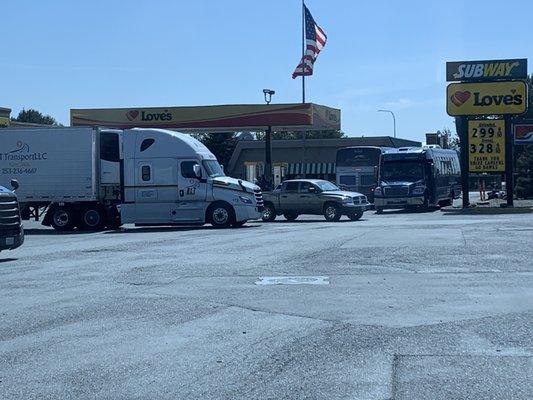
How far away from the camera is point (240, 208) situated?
30.1m

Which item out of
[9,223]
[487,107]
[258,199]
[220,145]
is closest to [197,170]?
[258,199]

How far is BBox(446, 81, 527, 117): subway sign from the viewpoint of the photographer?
38969mm

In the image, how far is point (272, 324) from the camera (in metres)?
10.4

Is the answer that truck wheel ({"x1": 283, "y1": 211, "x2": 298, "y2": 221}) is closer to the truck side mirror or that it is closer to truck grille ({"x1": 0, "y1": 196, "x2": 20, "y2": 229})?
the truck side mirror

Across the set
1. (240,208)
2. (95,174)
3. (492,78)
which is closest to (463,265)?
(240,208)

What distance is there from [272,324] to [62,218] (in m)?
22.4

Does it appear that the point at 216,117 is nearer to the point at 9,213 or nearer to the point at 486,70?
the point at 486,70

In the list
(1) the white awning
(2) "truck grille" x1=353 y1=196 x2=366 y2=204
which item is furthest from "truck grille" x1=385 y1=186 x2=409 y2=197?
(1) the white awning

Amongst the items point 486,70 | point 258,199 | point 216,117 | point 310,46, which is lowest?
point 258,199

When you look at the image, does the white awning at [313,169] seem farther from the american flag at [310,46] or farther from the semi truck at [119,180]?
the semi truck at [119,180]

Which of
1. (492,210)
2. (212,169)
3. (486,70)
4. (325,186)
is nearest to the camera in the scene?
(212,169)

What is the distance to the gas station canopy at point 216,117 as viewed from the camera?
46.9m

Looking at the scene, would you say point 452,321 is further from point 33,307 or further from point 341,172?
point 341,172

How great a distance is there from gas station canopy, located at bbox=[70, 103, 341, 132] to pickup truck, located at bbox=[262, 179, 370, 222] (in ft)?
40.9
